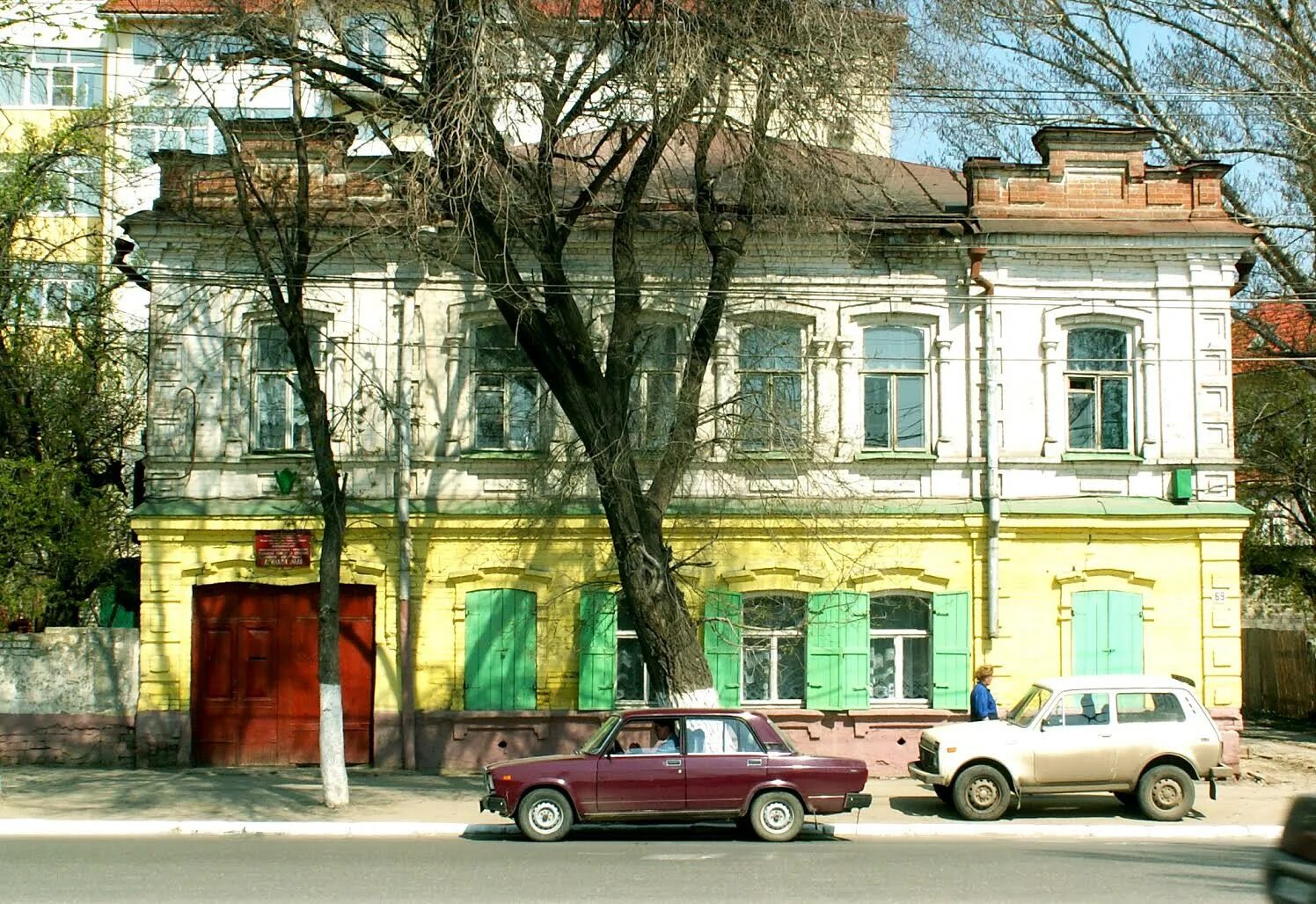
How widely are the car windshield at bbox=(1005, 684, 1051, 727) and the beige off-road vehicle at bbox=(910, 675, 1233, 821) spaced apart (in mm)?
74

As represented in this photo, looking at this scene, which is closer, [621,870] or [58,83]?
[621,870]

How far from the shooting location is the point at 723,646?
1922 centimetres

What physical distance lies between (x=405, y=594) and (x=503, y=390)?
3221 mm

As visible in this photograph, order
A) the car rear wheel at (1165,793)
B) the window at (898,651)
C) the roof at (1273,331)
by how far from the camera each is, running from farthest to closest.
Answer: the roof at (1273,331)
the window at (898,651)
the car rear wheel at (1165,793)

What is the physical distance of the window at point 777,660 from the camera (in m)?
19.3

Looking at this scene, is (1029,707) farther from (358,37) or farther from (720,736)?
(358,37)

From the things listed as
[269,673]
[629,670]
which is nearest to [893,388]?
[629,670]

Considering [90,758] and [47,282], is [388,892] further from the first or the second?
[47,282]

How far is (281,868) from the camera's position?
12109 millimetres

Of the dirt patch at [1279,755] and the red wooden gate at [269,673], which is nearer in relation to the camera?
the dirt patch at [1279,755]

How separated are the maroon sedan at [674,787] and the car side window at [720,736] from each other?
0.01 m

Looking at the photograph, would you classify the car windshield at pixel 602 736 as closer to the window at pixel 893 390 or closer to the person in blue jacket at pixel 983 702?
the person in blue jacket at pixel 983 702

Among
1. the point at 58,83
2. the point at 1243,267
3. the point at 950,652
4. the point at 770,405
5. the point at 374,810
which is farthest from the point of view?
the point at 58,83

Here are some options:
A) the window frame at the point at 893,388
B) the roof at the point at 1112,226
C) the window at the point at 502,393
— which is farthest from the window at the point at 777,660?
the roof at the point at 1112,226
